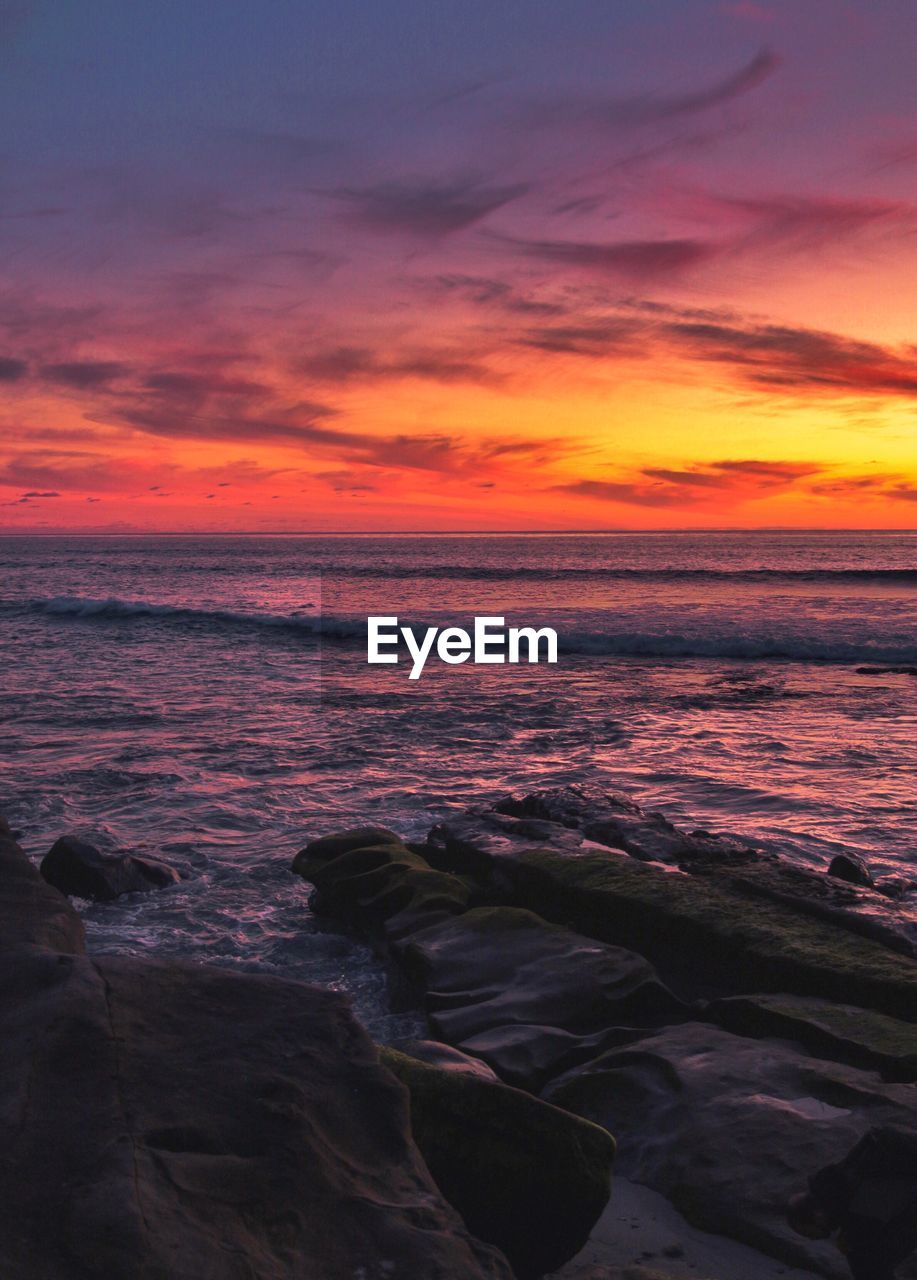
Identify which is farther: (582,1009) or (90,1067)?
(582,1009)

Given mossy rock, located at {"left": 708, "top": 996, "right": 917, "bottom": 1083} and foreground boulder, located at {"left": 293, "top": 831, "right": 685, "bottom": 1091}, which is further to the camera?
foreground boulder, located at {"left": 293, "top": 831, "right": 685, "bottom": 1091}

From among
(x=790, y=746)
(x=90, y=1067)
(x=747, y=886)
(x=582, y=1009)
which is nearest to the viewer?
(x=90, y=1067)

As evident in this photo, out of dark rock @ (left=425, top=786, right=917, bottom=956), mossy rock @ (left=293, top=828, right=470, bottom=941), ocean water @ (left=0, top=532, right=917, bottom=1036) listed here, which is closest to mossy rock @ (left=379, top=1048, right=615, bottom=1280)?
ocean water @ (left=0, top=532, right=917, bottom=1036)

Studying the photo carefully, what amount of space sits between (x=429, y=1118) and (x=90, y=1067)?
1237 mm

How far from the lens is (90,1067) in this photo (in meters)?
2.78

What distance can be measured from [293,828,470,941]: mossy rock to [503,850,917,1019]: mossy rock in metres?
0.62

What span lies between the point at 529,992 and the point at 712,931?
1425mm

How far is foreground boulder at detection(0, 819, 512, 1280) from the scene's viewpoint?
226cm

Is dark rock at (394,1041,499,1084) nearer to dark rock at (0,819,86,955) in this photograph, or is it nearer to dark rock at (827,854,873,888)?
dark rock at (0,819,86,955)

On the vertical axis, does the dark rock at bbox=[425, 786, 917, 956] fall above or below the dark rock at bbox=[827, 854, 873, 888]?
above

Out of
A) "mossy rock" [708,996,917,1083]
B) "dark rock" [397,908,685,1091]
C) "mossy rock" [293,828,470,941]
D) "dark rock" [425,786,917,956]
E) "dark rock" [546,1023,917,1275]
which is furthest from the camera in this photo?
"mossy rock" [293,828,470,941]

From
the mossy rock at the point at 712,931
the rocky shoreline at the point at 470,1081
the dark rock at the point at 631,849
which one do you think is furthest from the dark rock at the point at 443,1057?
the dark rock at the point at 631,849

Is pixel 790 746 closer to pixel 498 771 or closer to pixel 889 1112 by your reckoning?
pixel 498 771

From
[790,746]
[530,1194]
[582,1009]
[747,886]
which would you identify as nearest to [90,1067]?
[530,1194]
